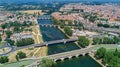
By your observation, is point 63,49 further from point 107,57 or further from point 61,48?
point 107,57

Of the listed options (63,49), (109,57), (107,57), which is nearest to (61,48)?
(63,49)

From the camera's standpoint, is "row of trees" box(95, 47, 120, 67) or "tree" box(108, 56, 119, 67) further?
"row of trees" box(95, 47, 120, 67)

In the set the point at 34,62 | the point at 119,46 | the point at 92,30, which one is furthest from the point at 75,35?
the point at 34,62

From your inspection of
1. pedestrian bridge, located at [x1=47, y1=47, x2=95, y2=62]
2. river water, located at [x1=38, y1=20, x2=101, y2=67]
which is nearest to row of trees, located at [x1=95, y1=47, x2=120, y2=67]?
river water, located at [x1=38, y1=20, x2=101, y2=67]

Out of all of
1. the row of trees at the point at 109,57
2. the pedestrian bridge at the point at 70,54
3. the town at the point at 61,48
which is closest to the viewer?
the row of trees at the point at 109,57

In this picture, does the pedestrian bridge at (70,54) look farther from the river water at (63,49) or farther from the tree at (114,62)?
the tree at (114,62)

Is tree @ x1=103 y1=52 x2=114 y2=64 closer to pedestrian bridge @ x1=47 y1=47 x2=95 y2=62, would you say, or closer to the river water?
the river water

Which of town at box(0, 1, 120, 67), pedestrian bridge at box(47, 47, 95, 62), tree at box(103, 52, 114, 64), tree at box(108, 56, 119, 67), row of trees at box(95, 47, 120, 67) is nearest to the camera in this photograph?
tree at box(108, 56, 119, 67)

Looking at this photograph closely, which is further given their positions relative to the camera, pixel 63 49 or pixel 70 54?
pixel 63 49

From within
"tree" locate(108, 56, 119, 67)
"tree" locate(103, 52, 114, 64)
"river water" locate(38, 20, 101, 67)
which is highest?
"tree" locate(108, 56, 119, 67)

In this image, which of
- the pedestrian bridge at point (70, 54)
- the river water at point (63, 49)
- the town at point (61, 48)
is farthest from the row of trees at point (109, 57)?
the pedestrian bridge at point (70, 54)

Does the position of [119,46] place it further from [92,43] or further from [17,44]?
[17,44]
